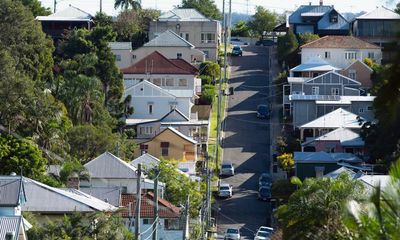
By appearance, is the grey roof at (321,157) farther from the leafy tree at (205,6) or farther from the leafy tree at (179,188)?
the leafy tree at (205,6)

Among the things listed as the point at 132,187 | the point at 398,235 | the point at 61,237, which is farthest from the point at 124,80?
the point at 398,235

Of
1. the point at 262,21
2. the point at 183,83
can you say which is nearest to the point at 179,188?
the point at 183,83

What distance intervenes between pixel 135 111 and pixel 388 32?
62390mm

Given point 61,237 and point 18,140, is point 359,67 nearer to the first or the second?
point 18,140

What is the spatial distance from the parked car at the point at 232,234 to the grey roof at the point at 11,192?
1070 centimetres

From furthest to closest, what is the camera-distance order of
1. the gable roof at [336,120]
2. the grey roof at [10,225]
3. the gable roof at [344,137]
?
1. the gable roof at [336,120]
2. the gable roof at [344,137]
3. the grey roof at [10,225]

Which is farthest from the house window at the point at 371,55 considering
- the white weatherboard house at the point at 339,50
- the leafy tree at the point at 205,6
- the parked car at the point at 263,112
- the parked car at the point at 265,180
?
the leafy tree at the point at 205,6

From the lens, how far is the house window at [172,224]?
4272cm

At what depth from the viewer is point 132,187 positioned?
48.4 meters

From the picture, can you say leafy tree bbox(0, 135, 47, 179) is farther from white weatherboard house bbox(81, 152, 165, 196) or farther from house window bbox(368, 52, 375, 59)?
house window bbox(368, 52, 375, 59)

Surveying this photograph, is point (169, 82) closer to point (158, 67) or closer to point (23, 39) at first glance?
point (158, 67)

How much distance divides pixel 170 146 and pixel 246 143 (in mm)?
5367

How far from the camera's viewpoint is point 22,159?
1815 inches

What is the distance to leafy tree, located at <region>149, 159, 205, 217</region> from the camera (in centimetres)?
4822
